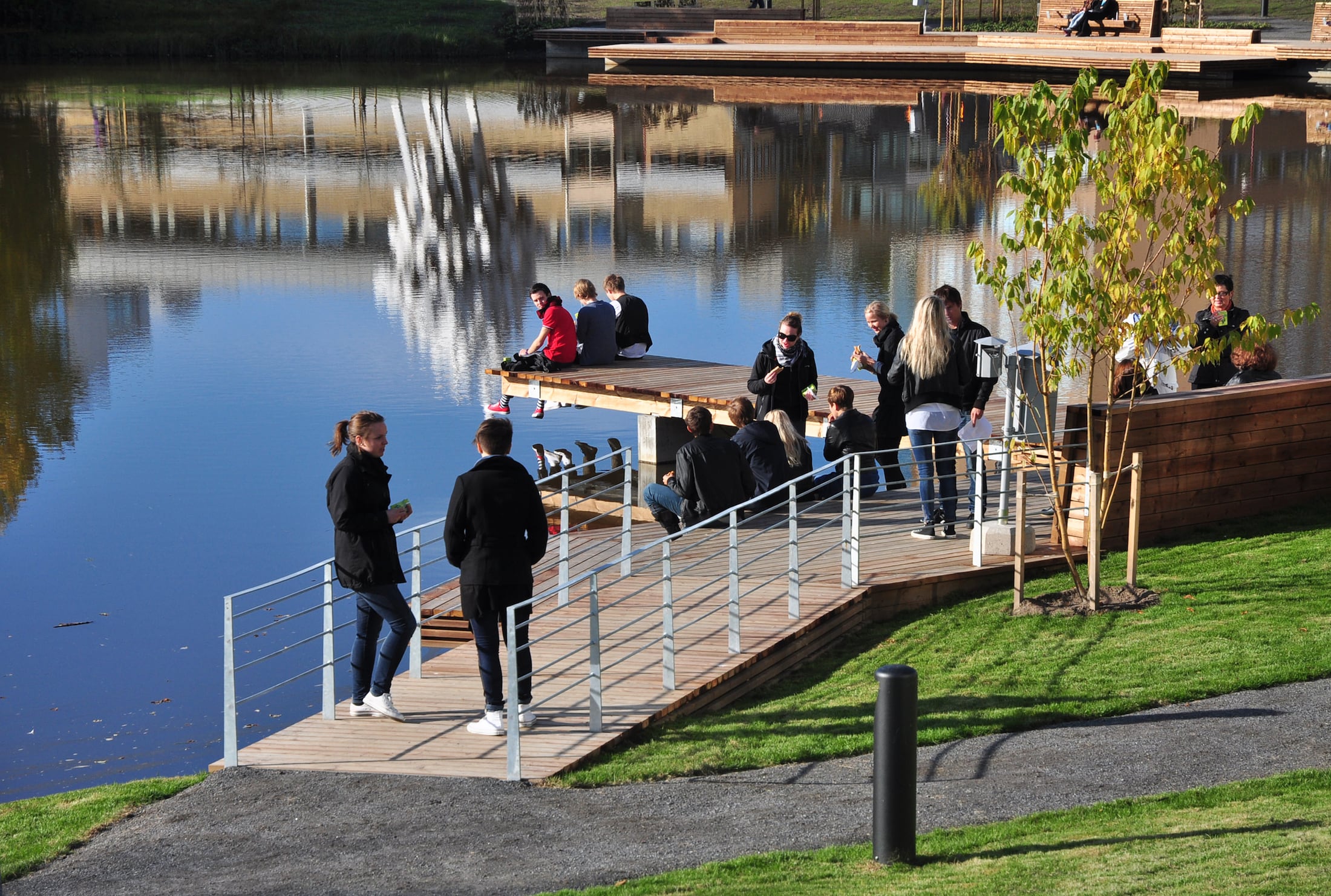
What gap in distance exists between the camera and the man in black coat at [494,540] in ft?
25.0

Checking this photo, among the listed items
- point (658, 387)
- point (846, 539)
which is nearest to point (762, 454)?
point (846, 539)

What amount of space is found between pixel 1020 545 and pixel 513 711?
349 centimetres

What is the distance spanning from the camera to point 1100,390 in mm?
15695

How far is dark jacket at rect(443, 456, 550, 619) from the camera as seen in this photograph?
7.62 metres

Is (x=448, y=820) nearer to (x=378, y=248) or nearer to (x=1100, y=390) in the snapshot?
(x=1100, y=390)

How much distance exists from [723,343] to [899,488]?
7.92m

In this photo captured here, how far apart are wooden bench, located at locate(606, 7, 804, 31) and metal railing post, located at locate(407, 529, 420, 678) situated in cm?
5625

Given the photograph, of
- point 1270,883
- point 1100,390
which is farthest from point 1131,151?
point 1100,390

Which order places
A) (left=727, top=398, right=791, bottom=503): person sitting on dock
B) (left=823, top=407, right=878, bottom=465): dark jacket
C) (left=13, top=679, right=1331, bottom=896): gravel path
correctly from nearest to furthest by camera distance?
(left=13, top=679, right=1331, bottom=896): gravel path, (left=727, top=398, right=791, bottom=503): person sitting on dock, (left=823, top=407, right=878, bottom=465): dark jacket

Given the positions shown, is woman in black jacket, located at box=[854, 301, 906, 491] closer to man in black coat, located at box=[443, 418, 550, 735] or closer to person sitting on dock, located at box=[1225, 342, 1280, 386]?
person sitting on dock, located at box=[1225, 342, 1280, 386]

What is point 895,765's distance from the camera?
5672 millimetres

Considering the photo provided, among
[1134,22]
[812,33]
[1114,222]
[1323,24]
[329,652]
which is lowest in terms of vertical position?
[329,652]

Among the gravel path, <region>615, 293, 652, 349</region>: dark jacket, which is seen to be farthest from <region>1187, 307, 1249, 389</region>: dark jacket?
<region>615, 293, 652, 349</region>: dark jacket

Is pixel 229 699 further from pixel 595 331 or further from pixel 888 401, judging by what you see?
pixel 595 331
